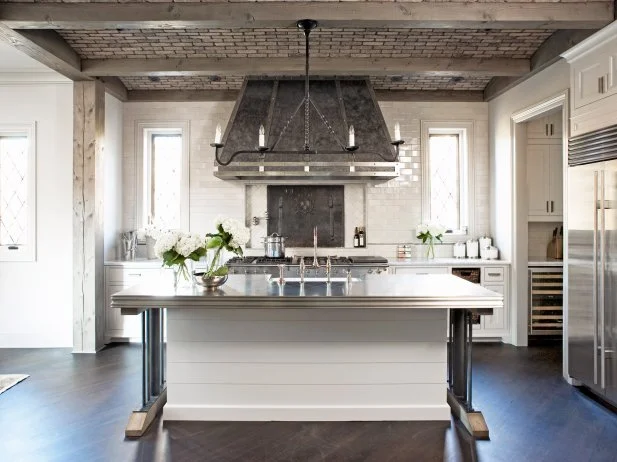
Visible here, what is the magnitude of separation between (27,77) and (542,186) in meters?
6.61

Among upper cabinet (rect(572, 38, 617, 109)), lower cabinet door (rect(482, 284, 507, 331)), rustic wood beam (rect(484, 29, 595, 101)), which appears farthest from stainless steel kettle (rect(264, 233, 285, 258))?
upper cabinet (rect(572, 38, 617, 109))

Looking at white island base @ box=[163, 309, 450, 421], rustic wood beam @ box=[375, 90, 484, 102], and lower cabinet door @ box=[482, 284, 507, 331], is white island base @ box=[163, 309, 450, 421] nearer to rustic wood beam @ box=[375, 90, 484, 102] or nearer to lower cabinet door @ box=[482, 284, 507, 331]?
lower cabinet door @ box=[482, 284, 507, 331]

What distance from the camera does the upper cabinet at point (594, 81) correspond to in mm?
3664

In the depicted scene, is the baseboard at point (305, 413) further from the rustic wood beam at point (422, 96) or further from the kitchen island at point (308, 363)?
the rustic wood beam at point (422, 96)

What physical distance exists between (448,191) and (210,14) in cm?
406

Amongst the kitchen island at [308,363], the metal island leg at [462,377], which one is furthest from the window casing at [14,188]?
the metal island leg at [462,377]

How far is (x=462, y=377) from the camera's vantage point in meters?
3.63

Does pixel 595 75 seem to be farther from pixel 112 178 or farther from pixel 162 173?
pixel 112 178

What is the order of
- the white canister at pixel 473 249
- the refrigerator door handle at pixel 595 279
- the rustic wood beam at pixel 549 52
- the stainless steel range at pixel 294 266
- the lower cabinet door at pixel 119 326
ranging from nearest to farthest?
1. the refrigerator door handle at pixel 595 279
2. the rustic wood beam at pixel 549 52
3. the stainless steel range at pixel 294 266
4. the lower cabinet door at pixel 119 326
5. the white canister at pixel 473 249

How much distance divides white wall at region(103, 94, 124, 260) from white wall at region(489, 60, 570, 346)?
5.03m

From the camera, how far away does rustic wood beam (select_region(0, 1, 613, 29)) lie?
3.70 metres

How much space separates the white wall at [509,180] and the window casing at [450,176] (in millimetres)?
312

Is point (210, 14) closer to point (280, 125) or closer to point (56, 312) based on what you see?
point (280, 125)

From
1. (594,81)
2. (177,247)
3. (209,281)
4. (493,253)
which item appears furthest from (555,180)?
(177,247)
